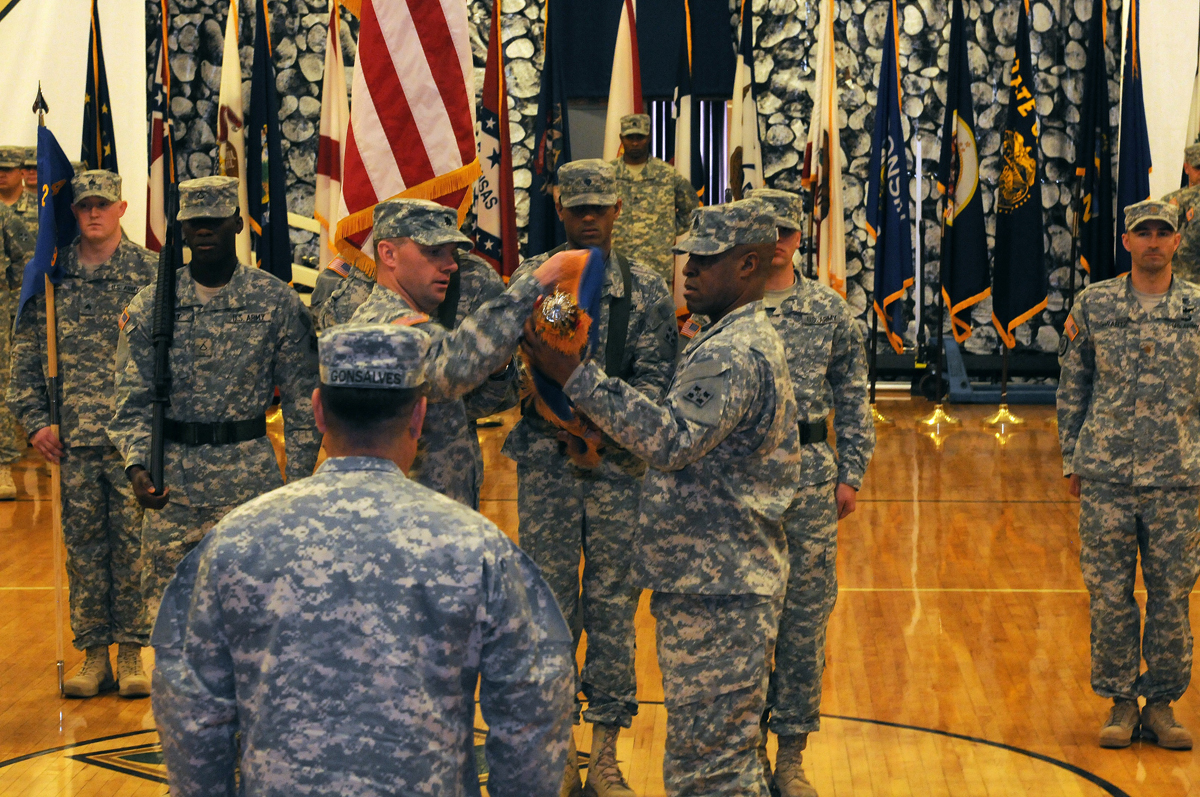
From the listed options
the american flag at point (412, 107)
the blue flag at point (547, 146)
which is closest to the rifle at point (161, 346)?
the american flag at point (412, 107)

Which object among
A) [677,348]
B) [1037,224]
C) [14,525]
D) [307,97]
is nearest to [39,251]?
[677,348]

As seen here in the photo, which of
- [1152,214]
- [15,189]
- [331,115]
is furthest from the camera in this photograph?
[15,189]

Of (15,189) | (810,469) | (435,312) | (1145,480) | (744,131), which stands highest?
(744,131)

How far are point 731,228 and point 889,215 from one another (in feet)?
22.6

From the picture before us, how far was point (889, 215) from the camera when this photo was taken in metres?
9.49

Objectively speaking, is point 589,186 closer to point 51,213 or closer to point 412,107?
point 412,107

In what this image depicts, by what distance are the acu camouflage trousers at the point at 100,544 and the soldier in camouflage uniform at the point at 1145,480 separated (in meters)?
3.09

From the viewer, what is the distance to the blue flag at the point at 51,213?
4.34 m

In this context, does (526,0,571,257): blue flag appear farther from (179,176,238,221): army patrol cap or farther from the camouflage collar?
the camouflage collar

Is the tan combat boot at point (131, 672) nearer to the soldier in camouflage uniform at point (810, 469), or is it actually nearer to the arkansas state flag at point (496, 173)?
the soldier in camouflage uniform at point (810, 469)

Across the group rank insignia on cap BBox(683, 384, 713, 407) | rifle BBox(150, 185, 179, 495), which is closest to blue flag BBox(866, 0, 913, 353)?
rifle BBox(150, 185, 179, 495)

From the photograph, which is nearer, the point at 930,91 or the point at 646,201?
the point at 646,201

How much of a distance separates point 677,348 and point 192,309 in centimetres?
139

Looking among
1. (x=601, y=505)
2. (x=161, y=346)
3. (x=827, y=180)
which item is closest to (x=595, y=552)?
(x=601, y=505)
